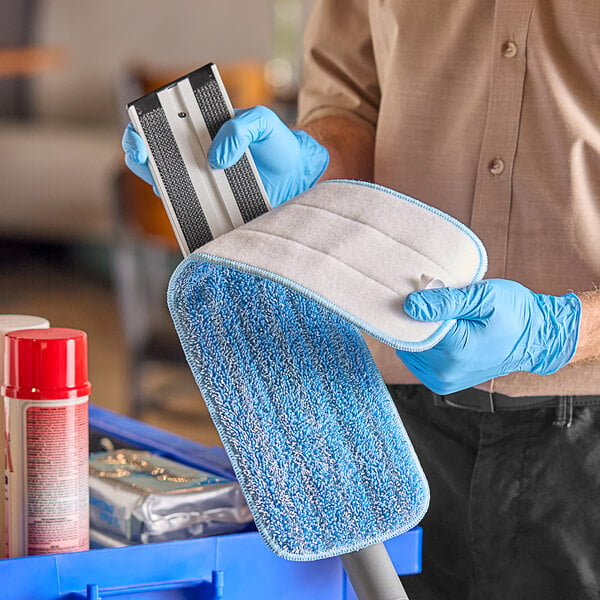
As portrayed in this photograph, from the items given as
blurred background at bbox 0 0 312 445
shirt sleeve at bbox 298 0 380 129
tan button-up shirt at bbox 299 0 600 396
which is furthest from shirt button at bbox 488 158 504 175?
blurred background at bbox 0 0 312 445

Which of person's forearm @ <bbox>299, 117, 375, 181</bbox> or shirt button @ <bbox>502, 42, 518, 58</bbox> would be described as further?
person's forearm @ <bbox>299, 117, 375, 181</bbox>

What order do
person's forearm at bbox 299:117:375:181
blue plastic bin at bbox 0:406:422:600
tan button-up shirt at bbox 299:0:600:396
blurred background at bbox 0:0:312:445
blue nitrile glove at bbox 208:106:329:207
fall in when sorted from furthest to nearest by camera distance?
blurred background at bbox 0:0:312:445 < person's forearm at bbox 299:117:375:181 < tan button-up shirt at bbox 299:0:600:396 < blue nitrile glove at bbox 208:106:329:207 < blue plastic bin at bbox 0:406:422:600

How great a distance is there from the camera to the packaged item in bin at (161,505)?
0.77 m

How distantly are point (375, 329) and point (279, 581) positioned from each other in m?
0.23

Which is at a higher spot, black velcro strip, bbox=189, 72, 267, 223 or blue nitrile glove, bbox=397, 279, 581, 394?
black velcro strip, bbox=189, 72, 267, 223

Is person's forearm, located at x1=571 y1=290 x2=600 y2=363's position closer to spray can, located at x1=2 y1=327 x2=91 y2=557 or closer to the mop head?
the mop head

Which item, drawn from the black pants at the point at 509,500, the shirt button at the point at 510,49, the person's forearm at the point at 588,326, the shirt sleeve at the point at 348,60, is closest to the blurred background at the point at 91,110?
the shirt sleeve at the point at 348,60

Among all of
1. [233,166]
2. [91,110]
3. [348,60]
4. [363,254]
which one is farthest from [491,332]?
[91,110]

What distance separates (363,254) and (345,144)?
17.2 inches

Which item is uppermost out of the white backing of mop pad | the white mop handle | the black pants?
the white backing of mop pad

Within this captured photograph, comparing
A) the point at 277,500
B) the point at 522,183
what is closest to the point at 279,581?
the point at 277,500

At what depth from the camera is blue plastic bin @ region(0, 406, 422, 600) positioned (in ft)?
2.27

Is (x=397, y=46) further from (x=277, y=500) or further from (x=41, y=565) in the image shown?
(x=41, y=565)

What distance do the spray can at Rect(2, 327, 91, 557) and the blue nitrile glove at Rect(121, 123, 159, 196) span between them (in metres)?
0.18
